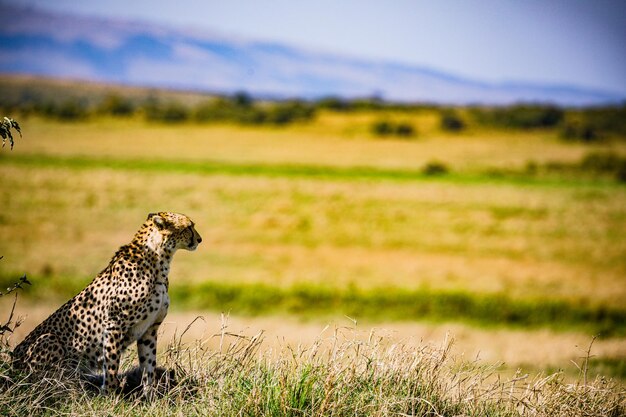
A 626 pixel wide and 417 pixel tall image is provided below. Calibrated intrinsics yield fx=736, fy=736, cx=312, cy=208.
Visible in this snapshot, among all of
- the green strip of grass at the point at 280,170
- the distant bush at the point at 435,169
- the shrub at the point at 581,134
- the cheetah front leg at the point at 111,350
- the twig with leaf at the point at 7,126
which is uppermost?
the twig with leaf at the point at 7,126

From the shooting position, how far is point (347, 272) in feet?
81.5

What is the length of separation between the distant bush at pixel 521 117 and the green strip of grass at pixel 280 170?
32149 mm

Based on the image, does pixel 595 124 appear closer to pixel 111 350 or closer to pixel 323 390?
pixel 323 390

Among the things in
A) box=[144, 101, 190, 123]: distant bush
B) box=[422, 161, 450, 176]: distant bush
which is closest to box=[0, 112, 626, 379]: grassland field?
box=[422, 161, 450, 176]: distant bush

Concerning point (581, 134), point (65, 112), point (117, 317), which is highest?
point (581, 134)

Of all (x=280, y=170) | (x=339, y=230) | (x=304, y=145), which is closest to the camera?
(x=339, y=230)

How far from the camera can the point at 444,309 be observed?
20.8m

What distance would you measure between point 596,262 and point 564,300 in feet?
22.9

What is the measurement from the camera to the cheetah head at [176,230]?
5285mm

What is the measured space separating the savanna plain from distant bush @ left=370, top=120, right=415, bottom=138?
12609 mm

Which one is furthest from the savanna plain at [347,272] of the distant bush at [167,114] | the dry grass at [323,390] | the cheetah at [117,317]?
the distant bush at [167,114]

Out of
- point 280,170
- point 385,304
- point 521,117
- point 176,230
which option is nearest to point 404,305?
point 385,304

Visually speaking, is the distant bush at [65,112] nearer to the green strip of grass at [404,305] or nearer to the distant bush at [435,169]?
the distant bush at [435,169]

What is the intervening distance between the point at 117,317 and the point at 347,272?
1983 centimetres
